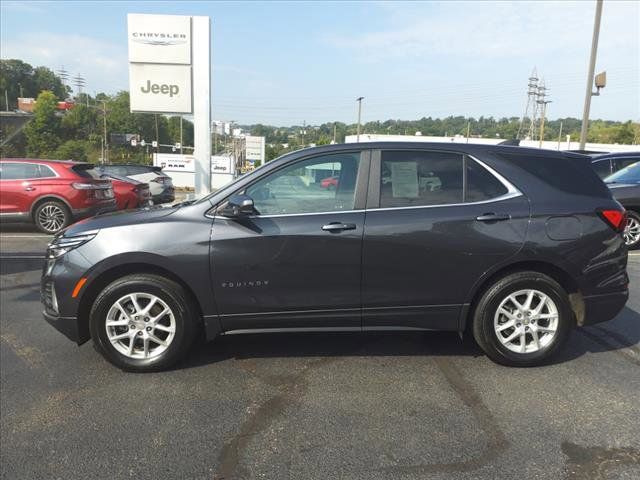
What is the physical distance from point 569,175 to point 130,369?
12.2ft

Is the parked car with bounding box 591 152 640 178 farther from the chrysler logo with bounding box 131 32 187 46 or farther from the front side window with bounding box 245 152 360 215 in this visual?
the chrysler logo with bounding box 131 32 187 46

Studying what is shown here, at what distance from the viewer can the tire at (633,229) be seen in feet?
30.0

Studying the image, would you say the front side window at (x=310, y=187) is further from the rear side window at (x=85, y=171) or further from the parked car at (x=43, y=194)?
the rear side window at (x=85, y=171)

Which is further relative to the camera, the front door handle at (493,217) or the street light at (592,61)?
the street light at (592,61)

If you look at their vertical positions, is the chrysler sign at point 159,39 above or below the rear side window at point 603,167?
above

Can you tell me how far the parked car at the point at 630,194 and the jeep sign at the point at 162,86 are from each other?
41.1 ft

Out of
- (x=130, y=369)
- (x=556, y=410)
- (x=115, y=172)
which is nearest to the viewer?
(x=556, y=410)

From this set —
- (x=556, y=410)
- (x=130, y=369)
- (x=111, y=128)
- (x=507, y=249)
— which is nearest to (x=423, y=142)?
(x=507, y=249)

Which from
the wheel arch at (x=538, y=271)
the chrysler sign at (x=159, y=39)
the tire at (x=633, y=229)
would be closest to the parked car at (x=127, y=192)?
the chrysler sign at (x=159, y=39)

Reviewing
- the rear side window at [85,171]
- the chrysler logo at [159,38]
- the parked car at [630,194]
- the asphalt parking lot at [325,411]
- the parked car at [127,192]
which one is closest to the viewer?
the asphalt parking lot at [325,411]

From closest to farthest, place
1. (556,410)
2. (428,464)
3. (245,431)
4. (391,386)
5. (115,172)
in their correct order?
(428,464)
(245,431)
(556,410)
(391,386)
(115,172)

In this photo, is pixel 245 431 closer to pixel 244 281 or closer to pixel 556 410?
pixel 244 281

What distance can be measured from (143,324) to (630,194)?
8698 millimetres

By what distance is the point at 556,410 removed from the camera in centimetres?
324
